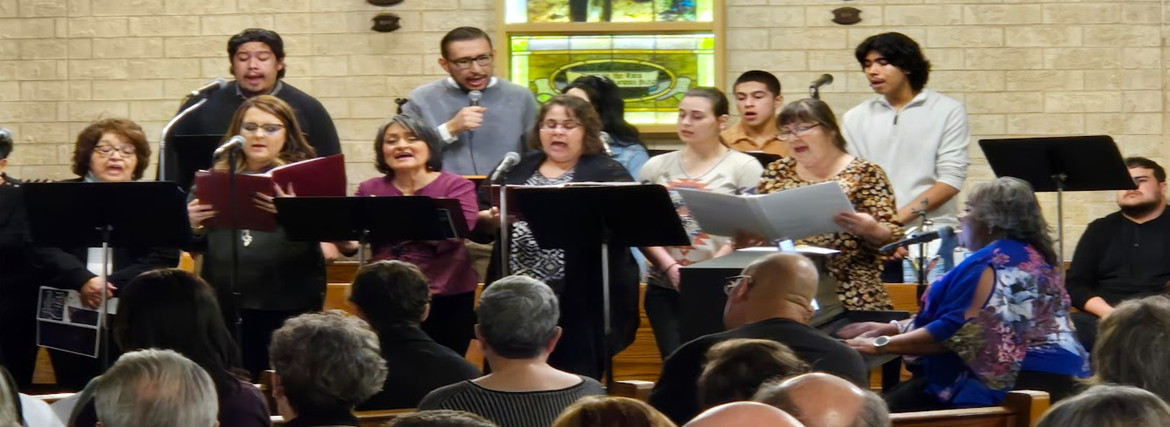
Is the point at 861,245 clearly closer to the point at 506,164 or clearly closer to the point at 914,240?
the point at 914,240

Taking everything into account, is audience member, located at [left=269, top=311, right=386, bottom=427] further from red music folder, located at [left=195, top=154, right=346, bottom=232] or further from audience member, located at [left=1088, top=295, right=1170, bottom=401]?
red music folder, located at [left=195, top=154, right=346, bottom=232]

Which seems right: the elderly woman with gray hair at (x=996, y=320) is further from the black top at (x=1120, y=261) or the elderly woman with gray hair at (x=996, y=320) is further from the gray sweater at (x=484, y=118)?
the gray sweater at (x=484, y=118)

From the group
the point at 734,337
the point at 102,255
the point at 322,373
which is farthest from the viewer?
the point at 102,255

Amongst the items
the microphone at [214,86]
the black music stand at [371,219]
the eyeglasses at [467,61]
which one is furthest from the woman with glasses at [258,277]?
the eyeglasses at [467,61]

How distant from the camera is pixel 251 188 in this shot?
5.36 m

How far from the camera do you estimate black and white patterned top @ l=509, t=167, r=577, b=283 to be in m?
5.59

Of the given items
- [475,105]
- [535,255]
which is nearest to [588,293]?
[535,255]

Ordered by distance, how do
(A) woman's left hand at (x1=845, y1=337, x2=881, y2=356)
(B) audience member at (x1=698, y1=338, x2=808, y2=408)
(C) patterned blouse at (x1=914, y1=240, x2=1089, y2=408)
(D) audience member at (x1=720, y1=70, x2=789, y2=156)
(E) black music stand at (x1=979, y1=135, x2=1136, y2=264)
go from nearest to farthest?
(B) audience member at (x1=698, y1=338, x2=808, y2=408), (C) patterned blouse at (x1=914, y1=240, x2=1089, y2=408), (A) woman's left hand at (x1=845, y1=337, x2=881, y2=356), (E) black music stand at (x1=979, y1=135, x2=1136, y2=264), (D) audience member at (x1=720, y1=70, x2=789, y2=156)

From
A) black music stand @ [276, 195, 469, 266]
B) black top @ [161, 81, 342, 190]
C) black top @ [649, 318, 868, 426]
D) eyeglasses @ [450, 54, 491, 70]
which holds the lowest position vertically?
black top @ [649, 318, 868, 426]

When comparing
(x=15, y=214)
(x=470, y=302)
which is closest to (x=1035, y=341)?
(x=470, y=302)

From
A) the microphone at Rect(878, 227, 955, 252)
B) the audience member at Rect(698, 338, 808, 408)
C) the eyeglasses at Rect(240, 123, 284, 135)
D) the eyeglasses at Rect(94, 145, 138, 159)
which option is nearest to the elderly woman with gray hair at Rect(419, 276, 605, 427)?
the audience member at Rect(698, 338, 808, 408)

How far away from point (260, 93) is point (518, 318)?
3291 millimetres

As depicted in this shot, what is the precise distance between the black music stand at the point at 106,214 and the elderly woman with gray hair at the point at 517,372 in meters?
1.70

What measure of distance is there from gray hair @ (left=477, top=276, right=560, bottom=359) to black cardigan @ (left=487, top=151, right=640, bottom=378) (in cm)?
150
